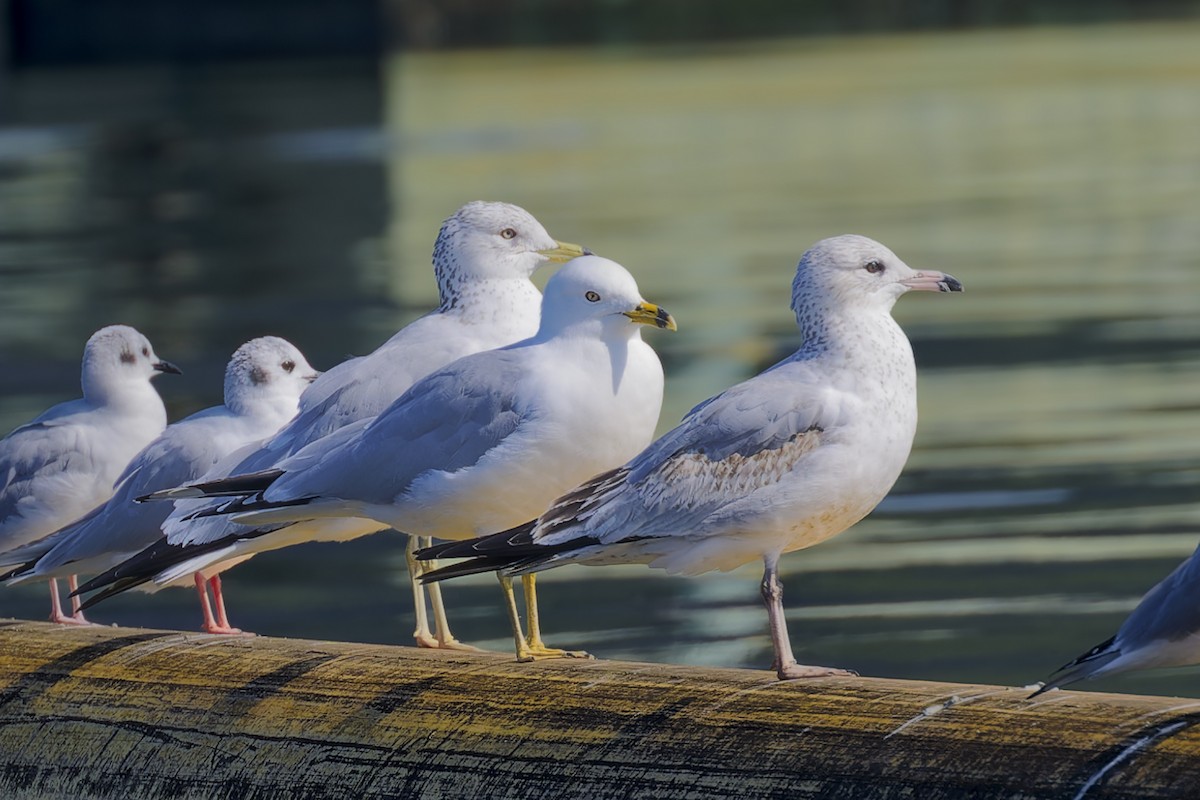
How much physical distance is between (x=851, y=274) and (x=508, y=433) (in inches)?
31.3

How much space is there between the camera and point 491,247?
5.64 meters

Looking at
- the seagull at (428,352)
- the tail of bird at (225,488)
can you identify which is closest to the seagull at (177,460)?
the seagull at (428,352)

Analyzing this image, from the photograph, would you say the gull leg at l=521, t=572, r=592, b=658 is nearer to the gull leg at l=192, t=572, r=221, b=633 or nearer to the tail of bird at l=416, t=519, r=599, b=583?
the tail of bird at l=416, t=519, r=599, b=583

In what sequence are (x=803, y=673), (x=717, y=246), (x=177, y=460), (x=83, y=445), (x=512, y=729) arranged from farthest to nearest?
(x=717, y=246) < (x=83, y=445) < (x=177, y=460) < (x=803, y=673) < (x=512, y=729)

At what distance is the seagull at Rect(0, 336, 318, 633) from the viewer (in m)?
5.59

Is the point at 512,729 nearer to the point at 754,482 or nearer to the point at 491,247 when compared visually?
the point at 754,482

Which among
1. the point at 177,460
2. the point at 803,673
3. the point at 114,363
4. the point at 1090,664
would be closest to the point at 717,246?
the point at 114,363

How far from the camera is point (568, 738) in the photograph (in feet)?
13.7

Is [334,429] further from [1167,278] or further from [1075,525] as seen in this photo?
[1167,278]

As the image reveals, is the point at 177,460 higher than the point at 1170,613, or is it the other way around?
the point at 177,460

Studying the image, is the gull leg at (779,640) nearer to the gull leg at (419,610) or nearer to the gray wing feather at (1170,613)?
the gray wing feather at (1170,613)

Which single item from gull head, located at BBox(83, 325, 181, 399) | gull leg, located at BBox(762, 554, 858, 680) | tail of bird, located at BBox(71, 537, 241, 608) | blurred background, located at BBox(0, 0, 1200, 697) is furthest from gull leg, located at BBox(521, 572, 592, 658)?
blurred background, located at BBox(0, 0, 1200, 697)

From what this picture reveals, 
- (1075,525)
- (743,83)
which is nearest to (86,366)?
(1075,525)

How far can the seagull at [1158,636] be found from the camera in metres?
3.92
